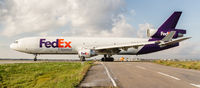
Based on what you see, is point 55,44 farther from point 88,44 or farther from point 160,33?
point 160,33

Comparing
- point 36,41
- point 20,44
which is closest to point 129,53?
point 36,41

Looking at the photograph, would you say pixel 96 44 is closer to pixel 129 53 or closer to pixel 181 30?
pixel 129 53

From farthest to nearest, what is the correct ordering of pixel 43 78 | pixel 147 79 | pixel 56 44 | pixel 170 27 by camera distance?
1. pixel 170 27
2. pixel 56 44
3. pixel 43 78
4. pixel 147 79

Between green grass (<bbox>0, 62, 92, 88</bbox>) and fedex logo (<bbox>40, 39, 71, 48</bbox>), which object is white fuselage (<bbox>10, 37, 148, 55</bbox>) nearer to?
fedex logo (<bbox>40, 39, 71, 48</bbox>)

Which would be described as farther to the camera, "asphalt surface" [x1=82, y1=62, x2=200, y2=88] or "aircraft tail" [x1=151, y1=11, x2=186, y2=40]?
"aircraft tail" [x1=151, y1=11, x2=186, y2=40]

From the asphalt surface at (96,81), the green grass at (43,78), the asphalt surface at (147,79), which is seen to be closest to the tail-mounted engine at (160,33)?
the green grass at (43,78)

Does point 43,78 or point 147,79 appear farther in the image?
point 43,78

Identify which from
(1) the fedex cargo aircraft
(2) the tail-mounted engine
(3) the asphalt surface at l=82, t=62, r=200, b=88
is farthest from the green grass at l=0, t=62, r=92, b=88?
(2) the tail-mounted engine

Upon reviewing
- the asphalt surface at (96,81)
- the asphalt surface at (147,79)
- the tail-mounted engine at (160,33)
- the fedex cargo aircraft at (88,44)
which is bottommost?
the asphalt surface at (147,79)

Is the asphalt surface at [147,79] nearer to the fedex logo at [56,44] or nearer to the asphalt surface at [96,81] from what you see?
the asphalt surface at [96,81]

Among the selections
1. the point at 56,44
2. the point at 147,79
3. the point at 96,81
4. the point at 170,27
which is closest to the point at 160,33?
the point at 170,27

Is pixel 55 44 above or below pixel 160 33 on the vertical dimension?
below

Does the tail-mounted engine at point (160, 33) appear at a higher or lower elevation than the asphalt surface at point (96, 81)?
higher

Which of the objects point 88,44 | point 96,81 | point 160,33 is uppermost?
point 160,33
